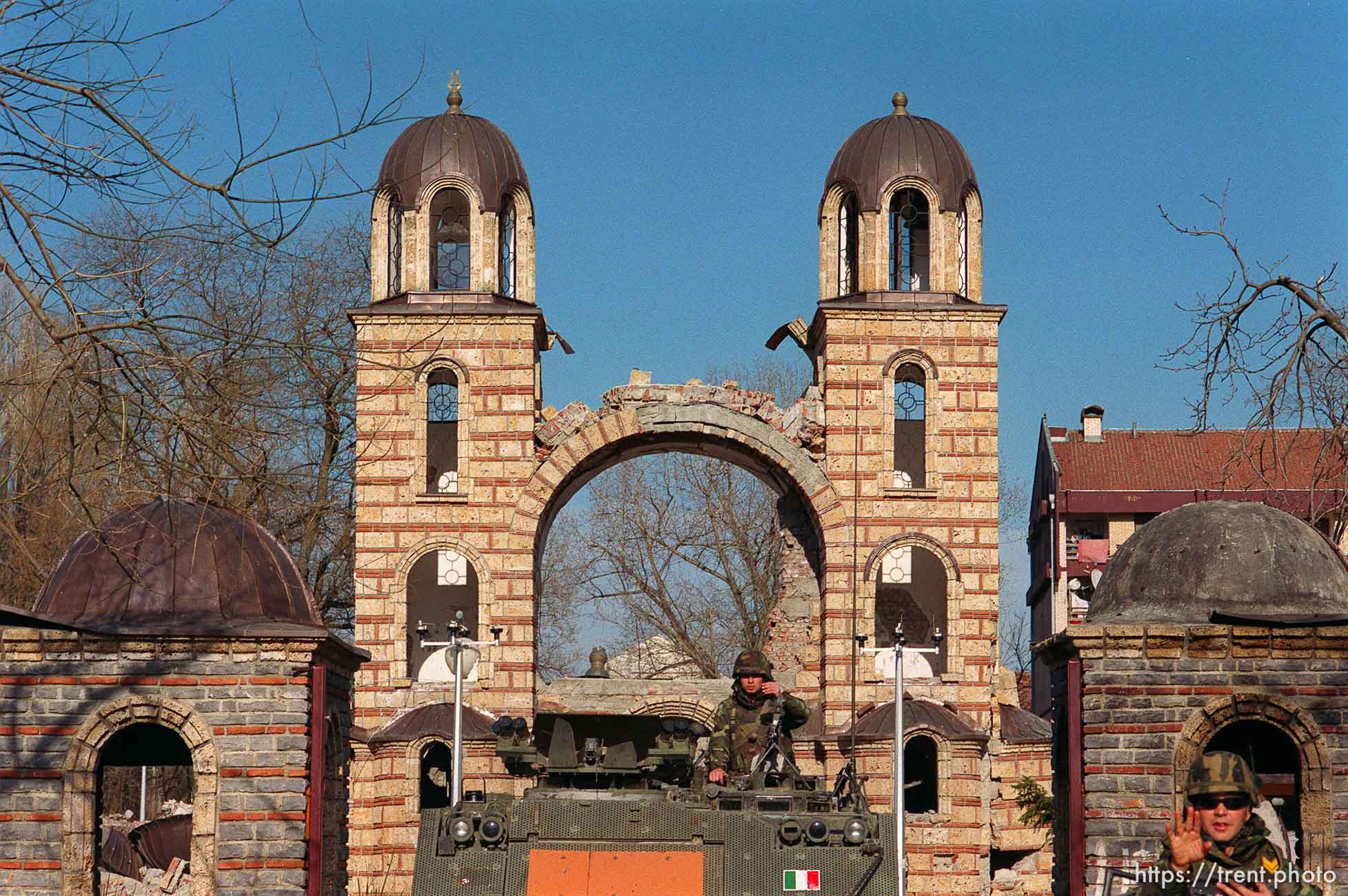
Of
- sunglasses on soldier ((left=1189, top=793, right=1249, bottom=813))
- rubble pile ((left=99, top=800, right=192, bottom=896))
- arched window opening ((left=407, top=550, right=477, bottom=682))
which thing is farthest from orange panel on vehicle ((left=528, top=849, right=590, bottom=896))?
arched window opening ((left=407, top=550, right=477, bottom=682))

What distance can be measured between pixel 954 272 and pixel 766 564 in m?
15.7

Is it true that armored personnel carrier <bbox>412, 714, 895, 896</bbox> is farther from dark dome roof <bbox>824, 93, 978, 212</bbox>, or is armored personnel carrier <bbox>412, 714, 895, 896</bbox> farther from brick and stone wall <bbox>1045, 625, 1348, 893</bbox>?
dark dome roof <bbox>824, 93, 978, 212</bbox>

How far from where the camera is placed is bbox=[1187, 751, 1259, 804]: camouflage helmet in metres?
8.78

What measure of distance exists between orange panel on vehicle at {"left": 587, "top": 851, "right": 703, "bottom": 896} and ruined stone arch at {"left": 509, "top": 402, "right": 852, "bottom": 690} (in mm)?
17820

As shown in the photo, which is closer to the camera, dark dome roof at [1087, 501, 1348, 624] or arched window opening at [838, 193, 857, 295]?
dark dome roof at [1087, 501, 1348, 624]

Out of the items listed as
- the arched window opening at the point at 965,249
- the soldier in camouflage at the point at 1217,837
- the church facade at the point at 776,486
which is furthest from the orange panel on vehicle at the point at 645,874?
the arched window opening at the point at 965,249

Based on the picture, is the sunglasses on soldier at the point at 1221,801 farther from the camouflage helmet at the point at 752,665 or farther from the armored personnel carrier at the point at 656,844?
the camouflage helmet at the point at 752,665

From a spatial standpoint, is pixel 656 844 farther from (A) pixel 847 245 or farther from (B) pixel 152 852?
(A) pixel 847 245

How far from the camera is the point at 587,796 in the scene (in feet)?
48.2

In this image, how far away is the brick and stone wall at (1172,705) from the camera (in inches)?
663

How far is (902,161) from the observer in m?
32.5

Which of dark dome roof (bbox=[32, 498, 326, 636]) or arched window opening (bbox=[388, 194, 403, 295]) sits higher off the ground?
arched window opening (bbox=[388, 194, 403, 295])

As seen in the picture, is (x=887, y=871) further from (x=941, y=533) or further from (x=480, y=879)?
(x=941, y=533)

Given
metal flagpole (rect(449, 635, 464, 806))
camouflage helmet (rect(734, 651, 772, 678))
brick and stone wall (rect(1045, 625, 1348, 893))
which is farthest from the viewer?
metal flagpole (rect(449, 635, 464, 806))
